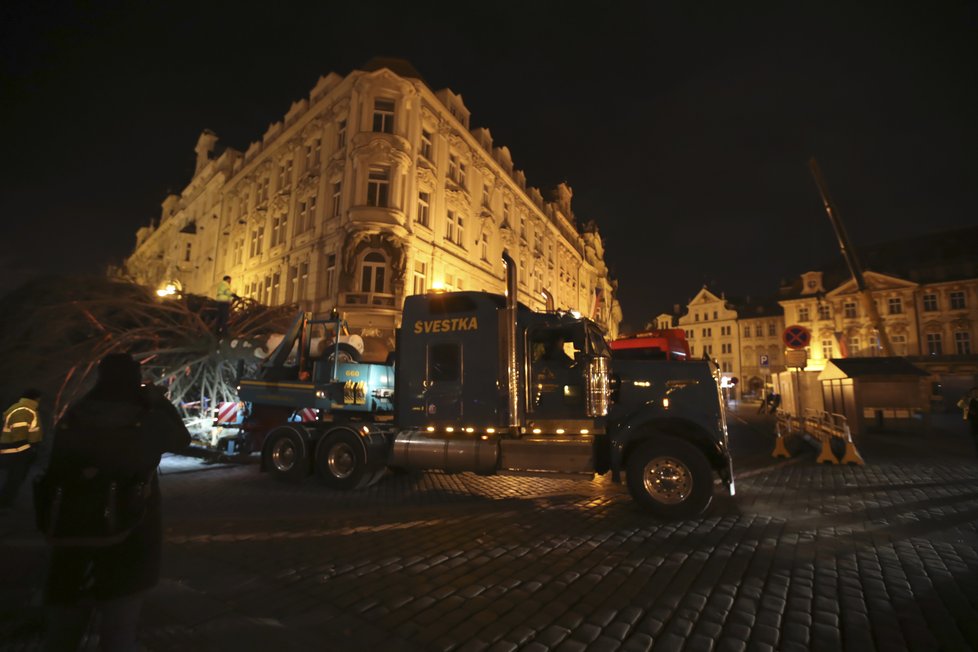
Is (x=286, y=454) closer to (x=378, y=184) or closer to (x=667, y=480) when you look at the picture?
(x=667, y=480)

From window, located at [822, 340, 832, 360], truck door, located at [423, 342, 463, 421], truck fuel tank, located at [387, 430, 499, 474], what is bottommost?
truck fuel tank, located at [387, 430, 499, 474]

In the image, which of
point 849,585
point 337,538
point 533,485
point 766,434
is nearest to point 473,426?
point 533,485

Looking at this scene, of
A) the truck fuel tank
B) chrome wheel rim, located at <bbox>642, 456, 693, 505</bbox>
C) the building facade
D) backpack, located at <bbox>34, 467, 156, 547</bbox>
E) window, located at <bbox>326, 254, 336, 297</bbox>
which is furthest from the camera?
the building facade

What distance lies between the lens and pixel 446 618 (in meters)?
3.42

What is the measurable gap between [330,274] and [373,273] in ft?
8.21

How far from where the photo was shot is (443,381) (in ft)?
25.0

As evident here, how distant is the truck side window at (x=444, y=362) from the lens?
7.55m

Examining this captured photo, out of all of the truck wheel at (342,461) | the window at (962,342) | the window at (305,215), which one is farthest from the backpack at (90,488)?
the window at (962,342)

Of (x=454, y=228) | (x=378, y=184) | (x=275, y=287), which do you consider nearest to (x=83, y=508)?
(x=378, y=184)

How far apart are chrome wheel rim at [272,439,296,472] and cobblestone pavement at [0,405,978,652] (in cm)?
84

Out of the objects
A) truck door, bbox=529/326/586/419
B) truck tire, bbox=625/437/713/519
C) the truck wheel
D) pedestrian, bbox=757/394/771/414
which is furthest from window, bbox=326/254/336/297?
pedestrian, bbox=757/394/771/414

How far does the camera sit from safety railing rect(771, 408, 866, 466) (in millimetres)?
10242

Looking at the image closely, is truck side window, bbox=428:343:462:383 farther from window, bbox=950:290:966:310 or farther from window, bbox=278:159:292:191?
window, bbox=950:290:966:310

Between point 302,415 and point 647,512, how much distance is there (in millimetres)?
7117
